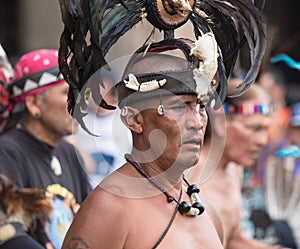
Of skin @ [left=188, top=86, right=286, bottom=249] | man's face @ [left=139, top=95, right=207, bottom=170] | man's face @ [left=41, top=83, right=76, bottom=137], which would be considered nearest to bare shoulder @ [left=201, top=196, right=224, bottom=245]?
man's face @ [left=139, top=95, right=207, bottom=170]

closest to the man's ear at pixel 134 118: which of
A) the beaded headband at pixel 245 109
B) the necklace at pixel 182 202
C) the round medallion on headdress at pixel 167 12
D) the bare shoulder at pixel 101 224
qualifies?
the necklace at pixel 182 202

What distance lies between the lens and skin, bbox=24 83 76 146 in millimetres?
6332

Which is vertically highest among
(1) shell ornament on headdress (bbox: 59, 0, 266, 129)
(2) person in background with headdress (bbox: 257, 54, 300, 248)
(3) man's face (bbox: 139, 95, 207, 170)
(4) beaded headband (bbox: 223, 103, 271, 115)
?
(1) shell ornament on headdress (bbox: 59, 0, 266, 129)

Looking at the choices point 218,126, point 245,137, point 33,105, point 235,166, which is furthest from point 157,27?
point 235,166

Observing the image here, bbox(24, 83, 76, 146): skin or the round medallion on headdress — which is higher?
the round medallion on headdress

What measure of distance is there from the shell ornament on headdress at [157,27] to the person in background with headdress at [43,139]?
1.70 meters

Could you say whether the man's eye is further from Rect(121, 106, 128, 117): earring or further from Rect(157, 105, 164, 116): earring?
Rect(121, 106, 128, 117): earring

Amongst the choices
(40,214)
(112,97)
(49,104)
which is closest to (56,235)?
(40,214)

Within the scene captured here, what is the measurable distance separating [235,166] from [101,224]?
12.2 feet

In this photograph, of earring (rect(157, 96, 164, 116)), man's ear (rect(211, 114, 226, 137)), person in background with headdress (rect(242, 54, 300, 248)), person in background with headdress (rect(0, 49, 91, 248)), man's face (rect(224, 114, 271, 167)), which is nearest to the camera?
earring (rect(157, 96, 164, 116))

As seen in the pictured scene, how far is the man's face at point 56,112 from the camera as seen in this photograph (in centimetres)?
634

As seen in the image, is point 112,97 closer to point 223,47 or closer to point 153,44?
point 153,44

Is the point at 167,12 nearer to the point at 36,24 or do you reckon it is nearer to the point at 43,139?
the point at 43,139

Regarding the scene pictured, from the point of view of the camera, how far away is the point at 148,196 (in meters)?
4.16
